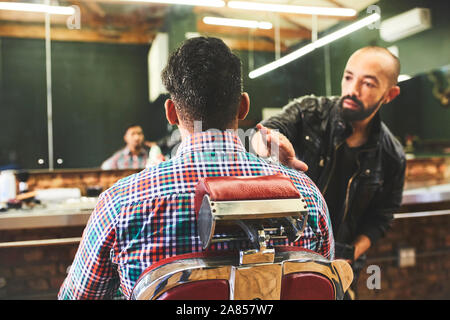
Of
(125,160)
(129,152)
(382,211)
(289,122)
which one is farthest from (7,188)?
(382,211)

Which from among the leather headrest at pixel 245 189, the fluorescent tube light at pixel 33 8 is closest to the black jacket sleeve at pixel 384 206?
the leather headrest at pixel 245 189

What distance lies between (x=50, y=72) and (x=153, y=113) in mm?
1131

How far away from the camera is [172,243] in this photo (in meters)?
0.90

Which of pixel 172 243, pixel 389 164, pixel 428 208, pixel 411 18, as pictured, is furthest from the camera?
pixel 411 18

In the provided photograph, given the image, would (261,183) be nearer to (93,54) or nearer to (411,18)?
(411,18)

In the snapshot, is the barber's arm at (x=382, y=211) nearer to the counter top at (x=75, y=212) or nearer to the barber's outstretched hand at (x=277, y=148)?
the counter top at (x=75, y=212)

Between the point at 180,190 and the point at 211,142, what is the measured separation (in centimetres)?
19

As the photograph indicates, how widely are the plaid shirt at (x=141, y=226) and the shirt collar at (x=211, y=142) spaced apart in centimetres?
2

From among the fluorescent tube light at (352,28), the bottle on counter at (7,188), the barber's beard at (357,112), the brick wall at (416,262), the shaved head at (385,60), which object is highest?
the fluorescent tube light at (352,28)

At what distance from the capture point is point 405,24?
321cm

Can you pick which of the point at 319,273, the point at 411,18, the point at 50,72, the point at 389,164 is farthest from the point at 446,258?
the point at 50,72

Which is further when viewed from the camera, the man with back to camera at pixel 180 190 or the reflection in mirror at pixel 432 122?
the reflection in mirror at pixel 432 122

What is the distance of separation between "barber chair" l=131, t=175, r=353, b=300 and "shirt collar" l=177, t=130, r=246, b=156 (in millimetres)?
261

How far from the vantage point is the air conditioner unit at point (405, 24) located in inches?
106
